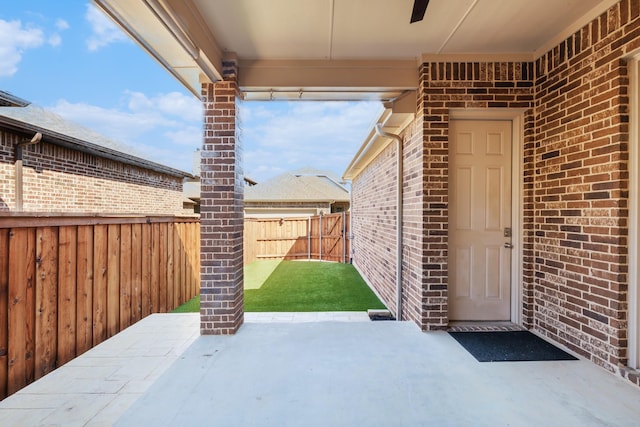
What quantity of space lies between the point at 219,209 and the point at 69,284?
157 centimetres

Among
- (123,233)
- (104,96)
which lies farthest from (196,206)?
(123,233)

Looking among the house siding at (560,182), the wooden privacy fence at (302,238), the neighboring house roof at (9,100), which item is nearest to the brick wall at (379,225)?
the house siding at (560,182)

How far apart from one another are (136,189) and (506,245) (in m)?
8.74

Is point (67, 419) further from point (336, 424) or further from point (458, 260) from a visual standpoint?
point (458, 260)

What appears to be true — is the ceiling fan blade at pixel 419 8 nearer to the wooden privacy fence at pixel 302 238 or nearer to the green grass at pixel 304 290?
the green grass at pixel 304 290

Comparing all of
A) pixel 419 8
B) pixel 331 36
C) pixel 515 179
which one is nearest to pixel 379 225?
pixel 515 179

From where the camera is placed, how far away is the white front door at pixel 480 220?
3510 millimetres

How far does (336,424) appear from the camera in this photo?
186cm

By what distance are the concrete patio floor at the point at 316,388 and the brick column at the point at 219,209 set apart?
1.09ft

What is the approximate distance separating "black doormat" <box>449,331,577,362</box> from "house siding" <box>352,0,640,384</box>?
16 centimetres

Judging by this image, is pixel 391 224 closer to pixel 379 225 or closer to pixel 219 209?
pixel 379 225

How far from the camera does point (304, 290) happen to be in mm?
6152

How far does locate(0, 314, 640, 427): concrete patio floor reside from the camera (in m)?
1.94

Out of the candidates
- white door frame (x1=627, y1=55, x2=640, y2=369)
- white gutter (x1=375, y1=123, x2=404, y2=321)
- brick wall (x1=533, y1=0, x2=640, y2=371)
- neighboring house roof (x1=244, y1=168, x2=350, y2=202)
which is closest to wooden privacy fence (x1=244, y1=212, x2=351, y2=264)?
neighboring house roof (x1=244, y1=168, x2=350, y2=202)
